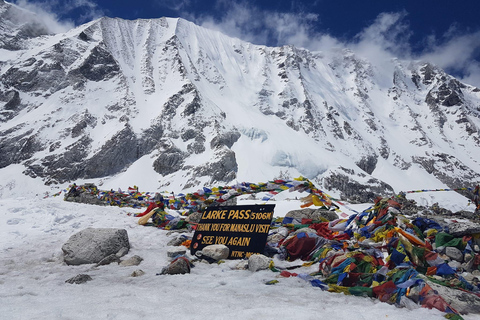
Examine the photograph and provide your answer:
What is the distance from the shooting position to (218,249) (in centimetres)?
582

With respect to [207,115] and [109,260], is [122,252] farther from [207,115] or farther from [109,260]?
[207,115]

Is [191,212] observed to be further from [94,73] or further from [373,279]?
[94,73]

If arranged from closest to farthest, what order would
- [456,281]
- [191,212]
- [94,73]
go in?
[456,281] → [191,212] → [94,73]

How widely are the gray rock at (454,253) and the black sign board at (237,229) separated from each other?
3150mm

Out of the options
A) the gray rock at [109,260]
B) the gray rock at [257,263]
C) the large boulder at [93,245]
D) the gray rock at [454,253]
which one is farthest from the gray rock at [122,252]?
the gray rock at [454,253]

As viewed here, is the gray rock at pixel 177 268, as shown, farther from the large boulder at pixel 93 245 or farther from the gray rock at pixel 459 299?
the gray rock at pixel 459 299

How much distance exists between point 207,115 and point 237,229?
8221 centimetres

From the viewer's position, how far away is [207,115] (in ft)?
283

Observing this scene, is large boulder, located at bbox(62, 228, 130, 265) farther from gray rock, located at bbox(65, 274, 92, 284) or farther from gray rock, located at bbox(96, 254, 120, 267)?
gray rock, located at bbox(65, 274, 92, 284)

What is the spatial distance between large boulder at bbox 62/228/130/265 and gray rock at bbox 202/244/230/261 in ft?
6.12

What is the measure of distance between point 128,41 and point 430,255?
12591 centimetres

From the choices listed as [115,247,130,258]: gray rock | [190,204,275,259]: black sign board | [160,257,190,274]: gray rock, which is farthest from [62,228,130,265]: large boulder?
[160,257,190,274]: gray rock

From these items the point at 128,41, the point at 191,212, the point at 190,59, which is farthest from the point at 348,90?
the point at 191,212

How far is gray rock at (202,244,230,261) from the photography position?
5.75 meters
